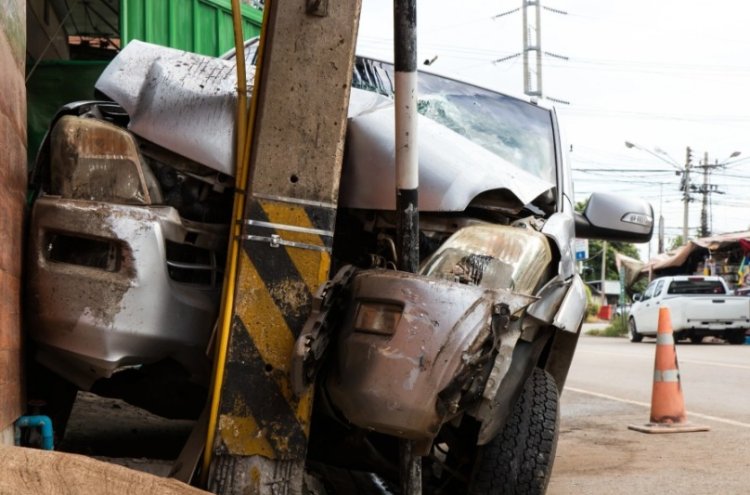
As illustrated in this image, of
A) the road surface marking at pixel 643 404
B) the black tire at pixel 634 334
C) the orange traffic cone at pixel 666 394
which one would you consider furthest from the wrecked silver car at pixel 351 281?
the black tire at pixel 634 334

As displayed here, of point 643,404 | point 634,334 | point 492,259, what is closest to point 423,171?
point 492,259

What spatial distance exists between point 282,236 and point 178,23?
6.13 meters

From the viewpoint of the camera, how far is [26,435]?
11.2 feet

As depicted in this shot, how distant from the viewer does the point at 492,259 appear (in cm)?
341

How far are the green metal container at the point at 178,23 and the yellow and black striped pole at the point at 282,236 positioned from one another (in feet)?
18.2

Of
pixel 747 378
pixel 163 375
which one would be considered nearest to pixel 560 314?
pixel 163 375

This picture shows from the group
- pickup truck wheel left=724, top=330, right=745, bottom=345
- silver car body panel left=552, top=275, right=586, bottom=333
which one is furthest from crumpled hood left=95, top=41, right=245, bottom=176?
pickup truck wheel left=724, top=330, right=745, bottom=345

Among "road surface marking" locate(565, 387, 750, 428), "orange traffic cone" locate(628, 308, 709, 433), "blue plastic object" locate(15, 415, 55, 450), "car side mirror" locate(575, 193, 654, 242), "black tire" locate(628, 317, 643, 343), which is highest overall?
"car side mirror" locate(575, 193, 654, 242)

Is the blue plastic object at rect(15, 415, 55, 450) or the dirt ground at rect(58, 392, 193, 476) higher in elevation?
the blue plastic object at rect(15, 415, 55, 450)

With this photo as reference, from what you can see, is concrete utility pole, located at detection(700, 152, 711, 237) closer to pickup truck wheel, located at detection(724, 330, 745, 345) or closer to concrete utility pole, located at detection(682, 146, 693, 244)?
concrete utility pole, located at detection(682, 146, 693, 244)

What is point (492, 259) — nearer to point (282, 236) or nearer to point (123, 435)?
point (282, 236)

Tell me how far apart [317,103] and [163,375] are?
46.2 inches

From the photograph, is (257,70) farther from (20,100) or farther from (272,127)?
(20,100)

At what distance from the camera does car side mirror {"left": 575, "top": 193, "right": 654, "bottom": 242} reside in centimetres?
495
